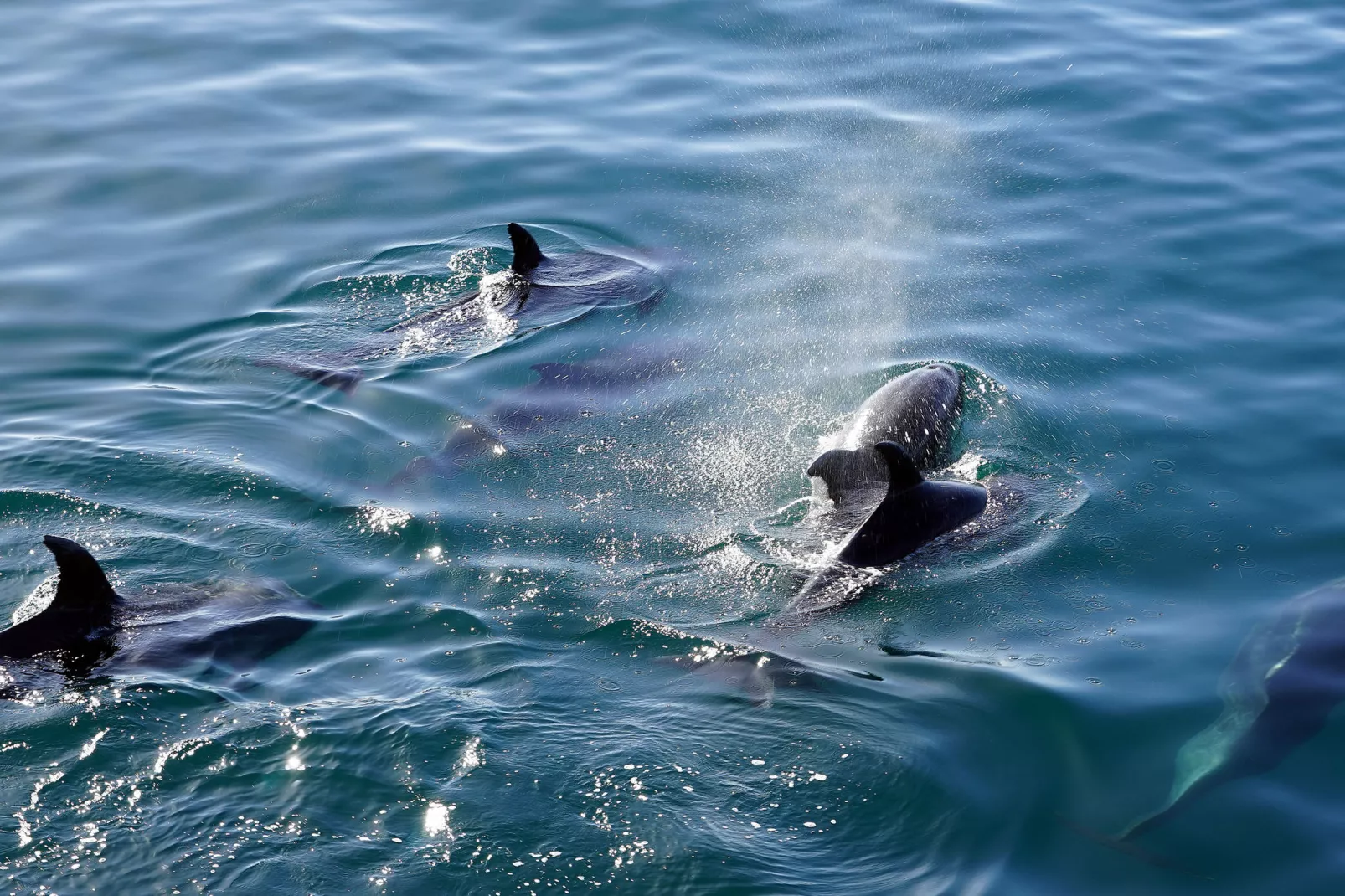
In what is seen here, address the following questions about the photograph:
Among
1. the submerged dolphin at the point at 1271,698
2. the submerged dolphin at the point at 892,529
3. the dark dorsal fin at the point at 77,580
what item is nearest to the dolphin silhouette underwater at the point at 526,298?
the dark dorsal fin at the point at 77,580

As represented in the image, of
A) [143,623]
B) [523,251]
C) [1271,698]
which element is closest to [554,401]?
[523,251]

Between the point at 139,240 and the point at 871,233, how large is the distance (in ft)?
28.0

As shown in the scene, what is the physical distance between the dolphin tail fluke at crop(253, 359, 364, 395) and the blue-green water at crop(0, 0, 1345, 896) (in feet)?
0.49

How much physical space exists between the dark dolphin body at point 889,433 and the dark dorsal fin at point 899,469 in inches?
23.1

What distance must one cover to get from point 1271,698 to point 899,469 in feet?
9.26

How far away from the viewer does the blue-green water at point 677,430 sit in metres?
7.47

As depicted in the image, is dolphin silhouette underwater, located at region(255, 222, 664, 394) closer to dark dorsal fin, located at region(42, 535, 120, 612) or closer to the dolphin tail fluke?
the dolphin tail fluke

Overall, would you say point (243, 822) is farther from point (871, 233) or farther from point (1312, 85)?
point (1312, 85)

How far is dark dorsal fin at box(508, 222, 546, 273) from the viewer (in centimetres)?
1369

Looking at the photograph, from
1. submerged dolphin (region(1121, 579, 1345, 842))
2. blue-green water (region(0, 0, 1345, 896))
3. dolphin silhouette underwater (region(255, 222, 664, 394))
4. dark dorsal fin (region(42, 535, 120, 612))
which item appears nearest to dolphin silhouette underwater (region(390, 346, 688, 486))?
blue-green water (region(0, 0, 1345, 896))

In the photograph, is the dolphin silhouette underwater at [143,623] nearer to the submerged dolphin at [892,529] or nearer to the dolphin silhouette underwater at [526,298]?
the submerged dolphin at [892,529]

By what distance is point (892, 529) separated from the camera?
32.0 feet

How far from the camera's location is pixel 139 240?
15.6 m

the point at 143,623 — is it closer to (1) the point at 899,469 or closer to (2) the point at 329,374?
(2) the point at 329,374
